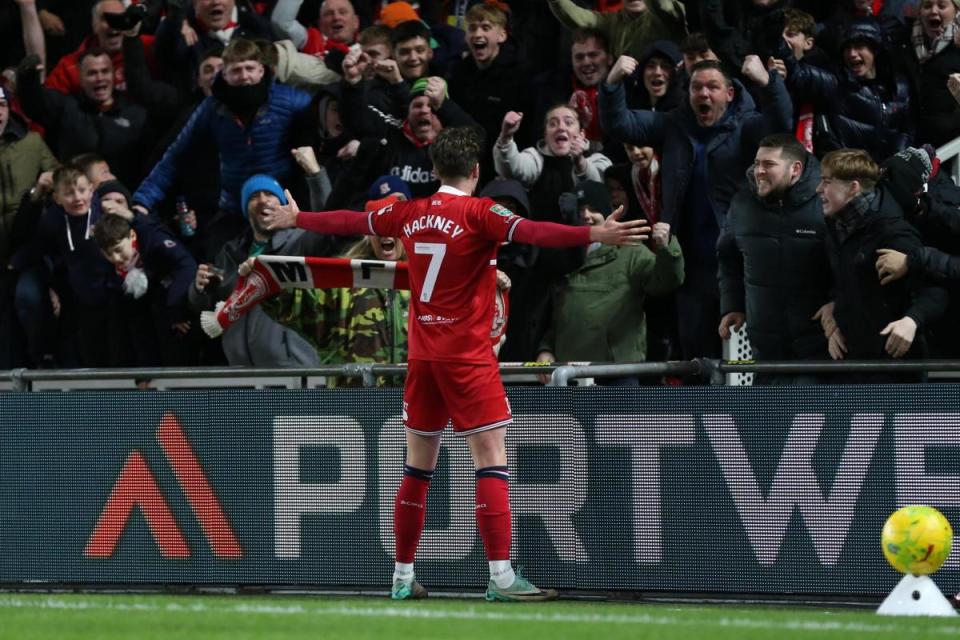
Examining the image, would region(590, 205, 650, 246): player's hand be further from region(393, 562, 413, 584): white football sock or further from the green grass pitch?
region(393, 562, 413, 584): white football sock

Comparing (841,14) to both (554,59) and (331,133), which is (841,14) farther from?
(331,133)

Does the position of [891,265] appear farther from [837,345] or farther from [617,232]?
[617,232]

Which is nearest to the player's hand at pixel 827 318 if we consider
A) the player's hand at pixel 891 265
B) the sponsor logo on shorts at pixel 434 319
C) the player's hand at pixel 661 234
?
Result: the player's hand at pixel 891 265

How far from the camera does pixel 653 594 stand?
852 cm

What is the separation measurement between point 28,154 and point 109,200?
1.28 meters

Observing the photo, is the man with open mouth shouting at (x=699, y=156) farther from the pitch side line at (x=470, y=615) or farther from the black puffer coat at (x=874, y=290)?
the pitch side line at (x=470, y=615)

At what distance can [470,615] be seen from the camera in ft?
24.8

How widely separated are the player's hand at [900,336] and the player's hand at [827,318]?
1.57ft

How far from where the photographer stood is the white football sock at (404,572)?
28.1 feet

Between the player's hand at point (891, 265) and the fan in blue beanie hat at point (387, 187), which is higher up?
the fan in blue beanie hat at point (387, 187)

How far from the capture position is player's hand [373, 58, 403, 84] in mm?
12156

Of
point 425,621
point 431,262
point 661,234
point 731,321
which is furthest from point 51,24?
point 425,621

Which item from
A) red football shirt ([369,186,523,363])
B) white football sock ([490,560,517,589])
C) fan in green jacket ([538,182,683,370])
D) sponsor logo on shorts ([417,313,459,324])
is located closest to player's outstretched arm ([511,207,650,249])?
red football shirt ([369,186,523,363])

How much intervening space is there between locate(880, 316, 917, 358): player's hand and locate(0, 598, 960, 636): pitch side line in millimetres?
1842
